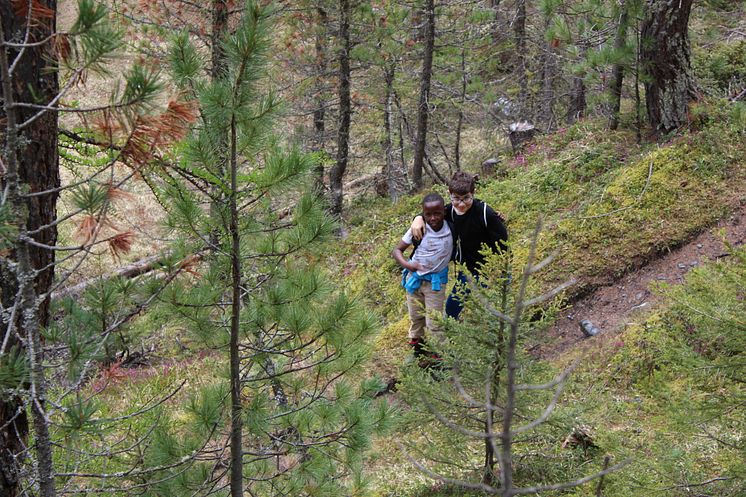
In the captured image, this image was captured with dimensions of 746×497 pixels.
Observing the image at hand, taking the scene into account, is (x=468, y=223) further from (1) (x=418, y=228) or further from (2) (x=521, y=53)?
(2) (x=521, y=53)

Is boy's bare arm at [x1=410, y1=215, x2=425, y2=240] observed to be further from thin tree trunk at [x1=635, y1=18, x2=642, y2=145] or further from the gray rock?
thin tree trunk at [x1=635, y1=18, x2=642, y2=145]

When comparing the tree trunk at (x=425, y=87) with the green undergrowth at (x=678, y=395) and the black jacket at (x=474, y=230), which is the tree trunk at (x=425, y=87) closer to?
the black jacket at (x=474, y=230)

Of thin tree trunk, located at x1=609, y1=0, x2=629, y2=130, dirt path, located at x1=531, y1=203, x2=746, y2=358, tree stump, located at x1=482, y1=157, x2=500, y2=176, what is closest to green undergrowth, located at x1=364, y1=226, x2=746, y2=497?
dirt path, located at x1=531, y1=203, x2=746, y2=358

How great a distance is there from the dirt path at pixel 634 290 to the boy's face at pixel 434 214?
2280 mm

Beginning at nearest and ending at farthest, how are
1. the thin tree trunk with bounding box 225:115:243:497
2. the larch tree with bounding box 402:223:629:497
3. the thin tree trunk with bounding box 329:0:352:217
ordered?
1. the larch tree with bounding box 402:223:629:497
2. the thin tree trunk with bounding box 225:115:243:497
3. the thin tree trunk with bounding box 329:0:352:217

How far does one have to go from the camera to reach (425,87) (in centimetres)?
1363

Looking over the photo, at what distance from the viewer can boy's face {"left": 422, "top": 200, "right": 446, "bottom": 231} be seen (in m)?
5.46

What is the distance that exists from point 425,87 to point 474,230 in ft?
28.9

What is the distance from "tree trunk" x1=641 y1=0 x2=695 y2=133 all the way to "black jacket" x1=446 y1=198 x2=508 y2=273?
4517 mm

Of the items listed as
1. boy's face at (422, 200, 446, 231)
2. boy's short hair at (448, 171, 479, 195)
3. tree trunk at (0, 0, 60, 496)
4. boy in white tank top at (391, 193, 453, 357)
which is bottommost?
boy in white tank top at (391, 193, 453, 357)

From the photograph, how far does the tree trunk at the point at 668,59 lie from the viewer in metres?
8.13

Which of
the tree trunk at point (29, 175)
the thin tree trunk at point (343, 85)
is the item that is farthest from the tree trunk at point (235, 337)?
the thin tree trunk at point (343, 85)

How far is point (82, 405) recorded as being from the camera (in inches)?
112

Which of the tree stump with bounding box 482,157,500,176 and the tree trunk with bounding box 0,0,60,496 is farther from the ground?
the tree trunk with bounding box 0,0,60,496
